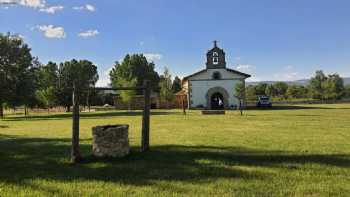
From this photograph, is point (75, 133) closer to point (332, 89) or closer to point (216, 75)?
point (216, 75)

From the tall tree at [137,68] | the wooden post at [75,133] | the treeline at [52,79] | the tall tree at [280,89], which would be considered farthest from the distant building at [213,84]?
the tall tree at [280,89]

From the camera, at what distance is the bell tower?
46.9 metres

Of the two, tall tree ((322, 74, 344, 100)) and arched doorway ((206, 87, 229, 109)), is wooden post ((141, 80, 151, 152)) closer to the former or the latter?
arched doorway ((206, 87, 229, 109))

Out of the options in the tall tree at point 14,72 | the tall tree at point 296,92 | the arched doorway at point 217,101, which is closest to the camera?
the tall tree at point 14,72

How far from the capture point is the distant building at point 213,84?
47500mm

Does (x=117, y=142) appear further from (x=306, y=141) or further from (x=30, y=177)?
(x=306, y=141)

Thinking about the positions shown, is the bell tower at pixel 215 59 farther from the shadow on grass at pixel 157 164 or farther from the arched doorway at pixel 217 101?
the shadow on grass at pixel 157 164

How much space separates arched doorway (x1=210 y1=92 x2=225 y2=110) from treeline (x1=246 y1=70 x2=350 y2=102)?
789 inches

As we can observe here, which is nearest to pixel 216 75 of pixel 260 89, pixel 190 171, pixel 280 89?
pixel 190 171

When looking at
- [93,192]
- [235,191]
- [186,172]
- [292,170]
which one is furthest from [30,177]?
[292,170]

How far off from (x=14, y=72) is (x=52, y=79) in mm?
36827

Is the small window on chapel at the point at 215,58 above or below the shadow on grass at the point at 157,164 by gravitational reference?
above

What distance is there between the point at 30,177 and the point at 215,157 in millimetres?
4180

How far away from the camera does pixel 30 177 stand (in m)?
6.79
